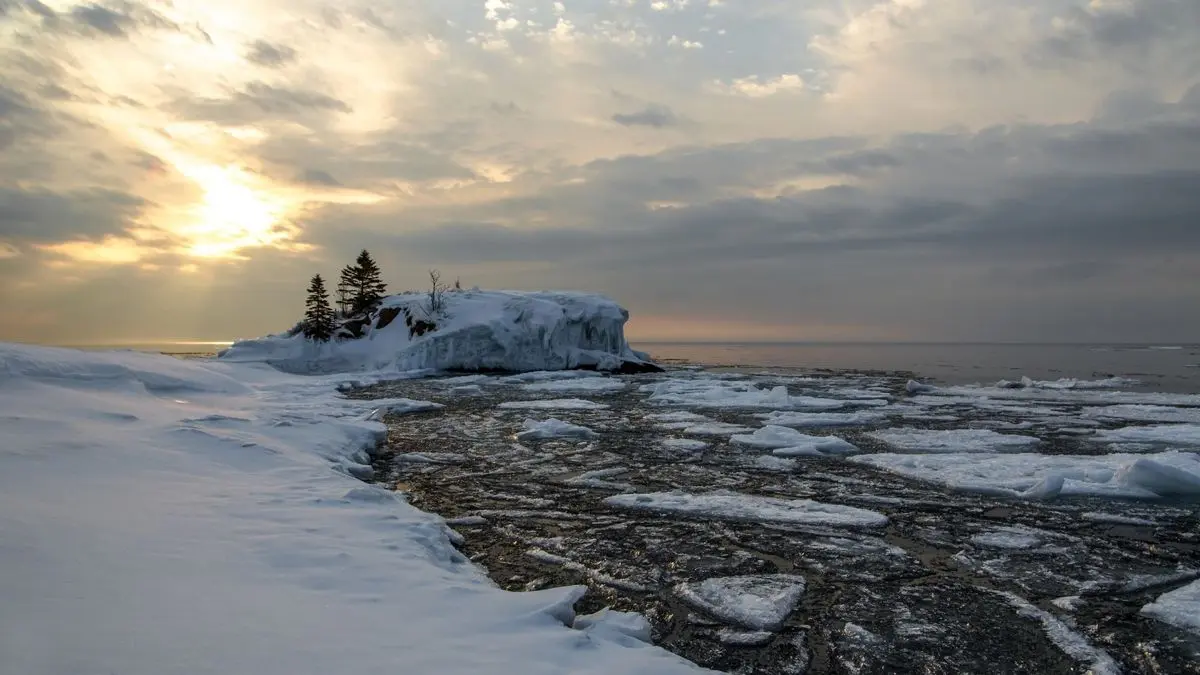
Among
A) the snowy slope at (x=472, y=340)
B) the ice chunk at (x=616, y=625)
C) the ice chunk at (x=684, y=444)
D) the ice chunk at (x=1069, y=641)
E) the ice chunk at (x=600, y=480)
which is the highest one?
the snowy slope at (x=472, y=340)

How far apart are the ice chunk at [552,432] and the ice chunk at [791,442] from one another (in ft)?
11.8

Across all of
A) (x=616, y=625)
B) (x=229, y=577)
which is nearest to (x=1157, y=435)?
(x=616, y=625)

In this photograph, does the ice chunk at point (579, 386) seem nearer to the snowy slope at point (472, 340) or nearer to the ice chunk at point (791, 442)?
the snowy slope at point (472, 340)

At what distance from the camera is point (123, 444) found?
8.05 meters

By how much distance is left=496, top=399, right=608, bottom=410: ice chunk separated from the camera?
72.0 ft

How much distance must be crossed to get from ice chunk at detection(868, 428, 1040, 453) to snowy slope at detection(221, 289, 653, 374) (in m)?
29.9

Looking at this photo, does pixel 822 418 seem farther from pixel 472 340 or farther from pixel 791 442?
pixel 472 340

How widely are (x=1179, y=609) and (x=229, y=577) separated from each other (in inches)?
306

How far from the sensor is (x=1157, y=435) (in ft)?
52.1

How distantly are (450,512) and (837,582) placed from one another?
4.94 meters

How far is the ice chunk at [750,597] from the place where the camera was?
5457 millimetres

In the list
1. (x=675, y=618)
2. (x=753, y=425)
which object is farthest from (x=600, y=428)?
(x=675, y=618)

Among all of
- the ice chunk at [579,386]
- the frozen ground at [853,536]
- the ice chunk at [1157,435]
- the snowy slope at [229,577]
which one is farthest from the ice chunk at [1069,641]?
the ice chunk at [579,386]

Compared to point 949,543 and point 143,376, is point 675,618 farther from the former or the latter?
point 143,376
